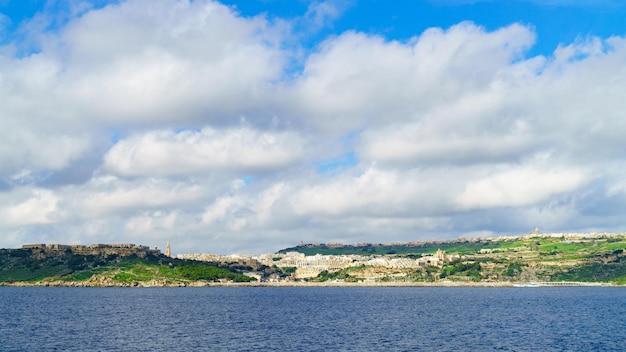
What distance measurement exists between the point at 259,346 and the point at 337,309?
222 ft

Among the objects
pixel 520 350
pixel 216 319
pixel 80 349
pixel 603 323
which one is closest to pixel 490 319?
pixel 603 323

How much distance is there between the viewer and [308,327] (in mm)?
110125

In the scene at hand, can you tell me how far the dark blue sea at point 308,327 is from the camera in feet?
283

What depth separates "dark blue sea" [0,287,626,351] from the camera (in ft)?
283

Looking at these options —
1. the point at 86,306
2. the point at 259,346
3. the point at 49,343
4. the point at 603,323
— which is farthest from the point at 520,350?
the point at 86,306

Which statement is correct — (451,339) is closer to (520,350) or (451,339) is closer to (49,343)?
(520,350)

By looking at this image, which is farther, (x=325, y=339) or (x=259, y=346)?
(x=325, y=339)

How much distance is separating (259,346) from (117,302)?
93868 mm

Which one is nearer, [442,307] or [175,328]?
[175,328]

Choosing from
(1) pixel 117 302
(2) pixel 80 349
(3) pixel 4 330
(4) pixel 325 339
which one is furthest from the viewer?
(1) pixel 117 302

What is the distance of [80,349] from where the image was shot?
264ft

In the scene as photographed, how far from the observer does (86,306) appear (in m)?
Result: 152

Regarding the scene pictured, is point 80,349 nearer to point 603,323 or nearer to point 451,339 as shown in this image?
point 451,339

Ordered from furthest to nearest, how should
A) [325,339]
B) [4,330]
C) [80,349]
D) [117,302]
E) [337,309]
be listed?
1. [117,302]
2. [337,309]
3. [4,330]
4. [325,339]
5. [80,349]
